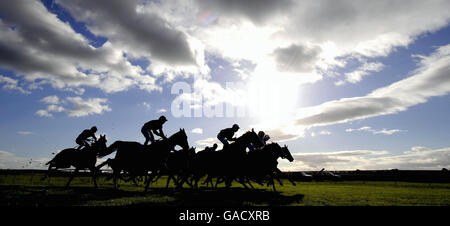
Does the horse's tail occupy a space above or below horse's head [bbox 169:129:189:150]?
below

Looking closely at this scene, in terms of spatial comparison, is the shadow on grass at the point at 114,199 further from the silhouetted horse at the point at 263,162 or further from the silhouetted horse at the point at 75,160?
the silhouetted horse at the point at 75,160

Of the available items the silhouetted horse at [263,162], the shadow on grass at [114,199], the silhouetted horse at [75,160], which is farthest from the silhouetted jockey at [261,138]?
the silhouetted horse at [75,160]

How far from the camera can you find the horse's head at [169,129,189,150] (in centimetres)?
907

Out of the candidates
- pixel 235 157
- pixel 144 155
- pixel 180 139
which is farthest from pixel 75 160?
pixel 235 157

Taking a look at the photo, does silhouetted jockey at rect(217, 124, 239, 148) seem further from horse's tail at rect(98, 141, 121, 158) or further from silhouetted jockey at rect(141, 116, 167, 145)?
horse's tail at rect(98, 141, 121, 158)

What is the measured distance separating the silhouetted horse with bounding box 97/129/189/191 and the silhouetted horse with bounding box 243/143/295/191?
268 centimetres

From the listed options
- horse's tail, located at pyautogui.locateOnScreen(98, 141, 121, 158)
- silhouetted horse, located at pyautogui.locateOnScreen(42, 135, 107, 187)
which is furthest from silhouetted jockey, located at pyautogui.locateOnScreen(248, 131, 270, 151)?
silhouetted horse, located at pyautogui.locateOnScreen(42, 135, 107, 187)

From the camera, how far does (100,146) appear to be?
34.8ft

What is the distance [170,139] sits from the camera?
9062 mm

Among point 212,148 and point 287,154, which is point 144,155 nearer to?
point 212,148

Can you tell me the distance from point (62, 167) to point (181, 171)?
4.99m
